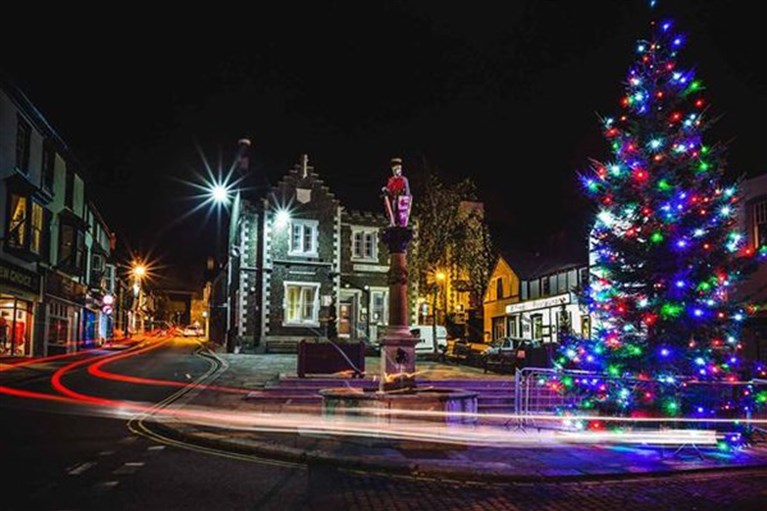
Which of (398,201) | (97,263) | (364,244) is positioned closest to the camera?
(398,201)

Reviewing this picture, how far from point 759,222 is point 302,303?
23824mm

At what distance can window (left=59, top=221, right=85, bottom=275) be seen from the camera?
35.6 meters

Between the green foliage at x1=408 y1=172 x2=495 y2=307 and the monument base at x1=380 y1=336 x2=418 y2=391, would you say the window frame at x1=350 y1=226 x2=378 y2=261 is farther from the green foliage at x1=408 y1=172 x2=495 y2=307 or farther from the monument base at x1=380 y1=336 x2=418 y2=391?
the monument base at x1=380 y1=336 x2=418 y2=391

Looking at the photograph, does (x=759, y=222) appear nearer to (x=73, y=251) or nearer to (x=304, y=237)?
(x=304, y=237)

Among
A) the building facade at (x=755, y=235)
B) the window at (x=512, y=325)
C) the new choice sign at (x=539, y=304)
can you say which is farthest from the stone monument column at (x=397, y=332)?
the window at (x=512, y=325)

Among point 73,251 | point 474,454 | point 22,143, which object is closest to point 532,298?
point 73,251

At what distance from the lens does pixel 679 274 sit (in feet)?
42.6

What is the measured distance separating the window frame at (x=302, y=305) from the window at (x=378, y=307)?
373cm

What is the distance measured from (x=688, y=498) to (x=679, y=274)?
5.69 meters

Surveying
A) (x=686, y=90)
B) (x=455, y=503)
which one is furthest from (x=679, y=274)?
(x=455, y=503)

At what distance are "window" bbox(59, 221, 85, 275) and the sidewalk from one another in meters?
26.0

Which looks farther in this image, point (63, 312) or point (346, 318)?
point (346, 318)

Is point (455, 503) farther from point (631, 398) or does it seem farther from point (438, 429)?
point (631, 398)

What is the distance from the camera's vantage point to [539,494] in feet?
27.9
